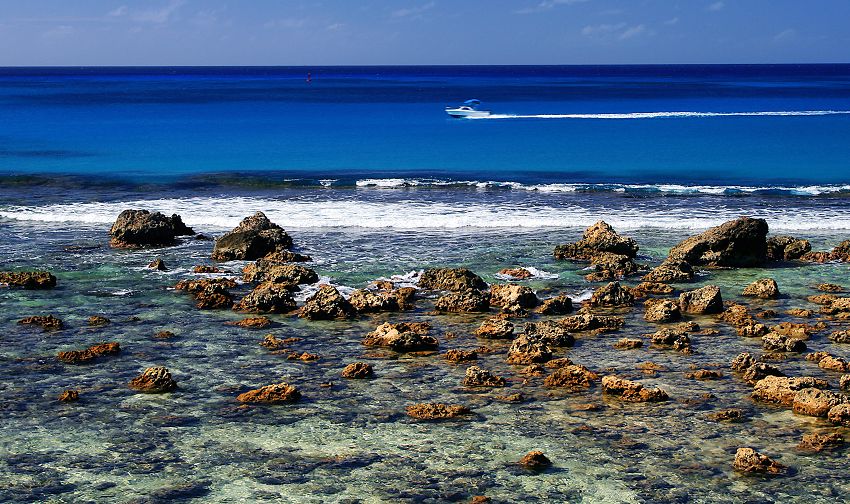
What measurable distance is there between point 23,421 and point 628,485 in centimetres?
631

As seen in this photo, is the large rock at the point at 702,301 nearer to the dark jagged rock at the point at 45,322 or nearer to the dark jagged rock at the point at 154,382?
the dark jagged rock at the point at 154,382

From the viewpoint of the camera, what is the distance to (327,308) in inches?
598

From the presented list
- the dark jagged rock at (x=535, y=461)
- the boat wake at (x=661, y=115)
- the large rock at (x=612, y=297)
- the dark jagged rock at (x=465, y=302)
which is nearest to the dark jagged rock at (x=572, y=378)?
the dark jagged rock at (x=535, y=461)

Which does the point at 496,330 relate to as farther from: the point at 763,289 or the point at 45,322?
the point at 45,322

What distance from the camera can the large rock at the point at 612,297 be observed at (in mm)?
16016

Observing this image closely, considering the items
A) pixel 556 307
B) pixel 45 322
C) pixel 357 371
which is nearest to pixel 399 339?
pixel 357 371

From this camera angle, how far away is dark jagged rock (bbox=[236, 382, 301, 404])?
11.4 meters

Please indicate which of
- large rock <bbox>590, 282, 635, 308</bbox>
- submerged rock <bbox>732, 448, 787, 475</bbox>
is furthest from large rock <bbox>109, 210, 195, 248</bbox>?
submerged rock <bbox>732, 448, 787, 475</bbox>

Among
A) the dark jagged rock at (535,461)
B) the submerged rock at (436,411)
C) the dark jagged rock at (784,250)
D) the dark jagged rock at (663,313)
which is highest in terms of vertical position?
the dark jagged rock at (784,250)

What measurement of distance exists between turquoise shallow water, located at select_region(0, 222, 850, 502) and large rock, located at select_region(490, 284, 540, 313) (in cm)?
73

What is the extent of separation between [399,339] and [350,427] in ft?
9.44

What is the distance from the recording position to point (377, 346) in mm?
13719

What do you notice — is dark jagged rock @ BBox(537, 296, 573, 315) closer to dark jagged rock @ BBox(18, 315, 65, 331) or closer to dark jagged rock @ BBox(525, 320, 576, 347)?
dark jagged rock @ BBox(525, 320, 576, 347)

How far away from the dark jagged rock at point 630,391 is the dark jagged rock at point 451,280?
5408 millimetres
